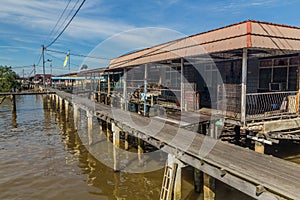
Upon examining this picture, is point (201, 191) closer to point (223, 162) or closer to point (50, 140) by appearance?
point (223, 162)

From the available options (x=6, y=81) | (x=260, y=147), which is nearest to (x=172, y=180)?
(x=260, y=147)

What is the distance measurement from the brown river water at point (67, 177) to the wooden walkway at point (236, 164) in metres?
2.19

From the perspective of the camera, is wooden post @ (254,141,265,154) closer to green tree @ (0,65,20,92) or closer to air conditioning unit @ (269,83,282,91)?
air conditioning unit @ (269,83,282,91)

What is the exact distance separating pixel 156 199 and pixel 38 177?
→ 5.52m

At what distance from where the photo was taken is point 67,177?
10070 mm

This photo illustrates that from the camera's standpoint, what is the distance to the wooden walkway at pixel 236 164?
415 cm

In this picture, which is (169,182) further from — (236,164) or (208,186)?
(236,164)

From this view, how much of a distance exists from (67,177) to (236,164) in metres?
7.63

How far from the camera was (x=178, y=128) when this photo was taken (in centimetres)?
863

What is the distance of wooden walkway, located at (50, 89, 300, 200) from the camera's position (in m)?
4.15

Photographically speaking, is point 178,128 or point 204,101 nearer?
point 178,128

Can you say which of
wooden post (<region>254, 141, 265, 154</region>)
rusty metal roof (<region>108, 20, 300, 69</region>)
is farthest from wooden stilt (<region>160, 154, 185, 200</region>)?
rusty metal roof (<region>108, 20, 300, 69</region>)

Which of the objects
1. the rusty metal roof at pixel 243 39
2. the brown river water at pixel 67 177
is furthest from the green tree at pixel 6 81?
the rusty metal roof at pixel 243 39

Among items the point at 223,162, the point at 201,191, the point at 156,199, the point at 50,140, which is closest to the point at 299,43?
the point at 223,162
